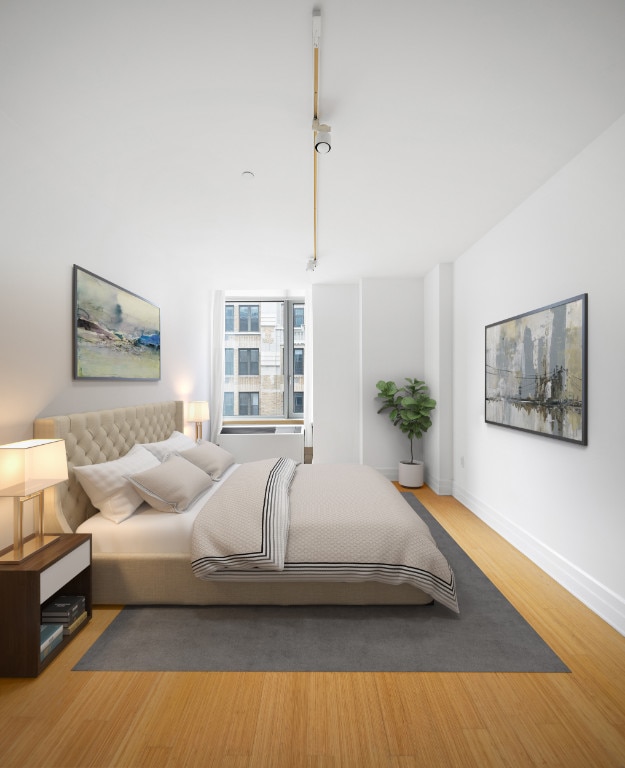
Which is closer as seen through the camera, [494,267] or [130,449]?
[130,449]

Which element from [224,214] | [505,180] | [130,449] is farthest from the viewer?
[224,214]

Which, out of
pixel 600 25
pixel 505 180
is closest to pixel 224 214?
pixel 505 180

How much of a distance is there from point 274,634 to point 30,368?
1959 mm

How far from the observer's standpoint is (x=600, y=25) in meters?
1.57

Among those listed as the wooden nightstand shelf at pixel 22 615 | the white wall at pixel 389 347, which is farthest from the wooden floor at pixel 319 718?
the white wall at pixel 389 347

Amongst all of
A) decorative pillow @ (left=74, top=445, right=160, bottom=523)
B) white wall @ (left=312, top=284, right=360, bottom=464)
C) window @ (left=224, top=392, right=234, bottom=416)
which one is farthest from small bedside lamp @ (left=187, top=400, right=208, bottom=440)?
decorative pillow @ (left=74, top=445, right=160, bottom=523)

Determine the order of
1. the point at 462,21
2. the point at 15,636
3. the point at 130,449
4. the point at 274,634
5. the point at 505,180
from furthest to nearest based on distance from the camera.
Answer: the point at 130,449 < the point at 505,180 < the point at 274,634 < the point at 15,636 < the point at 462,21

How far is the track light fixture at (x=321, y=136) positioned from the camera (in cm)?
207

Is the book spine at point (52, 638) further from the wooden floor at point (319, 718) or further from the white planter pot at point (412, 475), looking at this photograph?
the white planter pot at point (412, 475)

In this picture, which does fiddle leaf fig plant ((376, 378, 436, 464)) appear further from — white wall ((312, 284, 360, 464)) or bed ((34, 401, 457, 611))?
bed ((34, 401, 457, 611))

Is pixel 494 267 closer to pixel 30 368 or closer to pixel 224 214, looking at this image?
pixel 224 214

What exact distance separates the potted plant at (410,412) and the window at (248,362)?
2197 mm

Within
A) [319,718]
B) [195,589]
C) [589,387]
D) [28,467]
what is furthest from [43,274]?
[589,387]

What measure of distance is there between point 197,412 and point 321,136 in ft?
10.7
